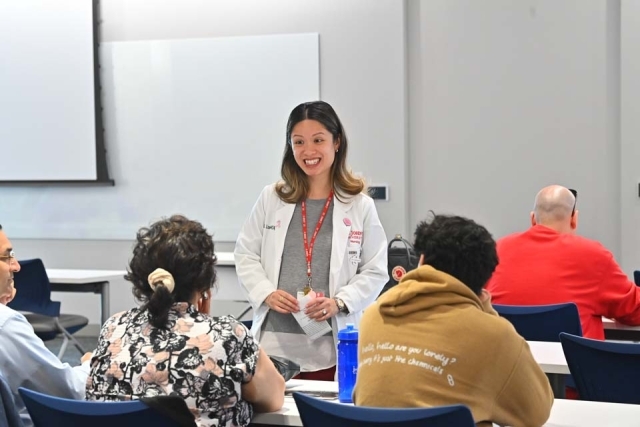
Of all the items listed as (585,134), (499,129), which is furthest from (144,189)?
(585,134)

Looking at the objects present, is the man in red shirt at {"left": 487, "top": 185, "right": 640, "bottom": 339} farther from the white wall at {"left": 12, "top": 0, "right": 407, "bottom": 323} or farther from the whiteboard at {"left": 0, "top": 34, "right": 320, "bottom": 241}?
the whiteboard at {"left": 0, "top": 34, "right": 320, "bottom": 241}

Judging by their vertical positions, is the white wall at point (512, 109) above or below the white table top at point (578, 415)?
above

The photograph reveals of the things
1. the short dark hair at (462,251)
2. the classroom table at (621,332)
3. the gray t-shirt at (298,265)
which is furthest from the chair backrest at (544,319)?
the short dark hair at (462,251)

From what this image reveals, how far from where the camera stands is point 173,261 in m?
1.98

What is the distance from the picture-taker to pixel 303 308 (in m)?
2.79

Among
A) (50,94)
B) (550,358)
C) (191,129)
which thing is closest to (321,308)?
(550,358)

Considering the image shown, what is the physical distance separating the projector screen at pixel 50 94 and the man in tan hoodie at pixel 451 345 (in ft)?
19.0

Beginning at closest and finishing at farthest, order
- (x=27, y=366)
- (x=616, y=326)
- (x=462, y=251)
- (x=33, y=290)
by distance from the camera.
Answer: (x=462, y=251) < (x=27, y=366) < (x=616, y=326) < (x=33, y=290)

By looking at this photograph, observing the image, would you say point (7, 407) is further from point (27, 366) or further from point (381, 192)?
point (381, 192)

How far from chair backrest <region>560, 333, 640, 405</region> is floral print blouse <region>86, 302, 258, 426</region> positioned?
111 centimetres

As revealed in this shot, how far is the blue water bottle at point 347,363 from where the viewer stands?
7.30 feet

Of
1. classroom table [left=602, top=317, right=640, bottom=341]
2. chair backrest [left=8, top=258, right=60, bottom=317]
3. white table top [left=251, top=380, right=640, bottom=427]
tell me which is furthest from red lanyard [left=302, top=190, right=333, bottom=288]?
chair backrest [left=8, top=258, right=60, bottom=317]

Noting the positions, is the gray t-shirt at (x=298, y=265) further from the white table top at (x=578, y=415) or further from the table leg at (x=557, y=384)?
the table leg at (x=557, y=384)

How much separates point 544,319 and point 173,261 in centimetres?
180
